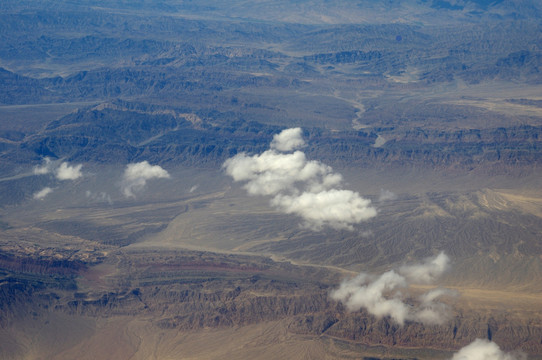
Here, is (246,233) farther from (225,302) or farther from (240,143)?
(240,143)

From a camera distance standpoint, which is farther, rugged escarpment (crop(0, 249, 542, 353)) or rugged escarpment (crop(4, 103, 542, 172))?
rugged escarpment (crop(4, 103, 542, 172))

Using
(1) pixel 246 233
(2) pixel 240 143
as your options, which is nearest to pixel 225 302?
(1) pixel 246 233

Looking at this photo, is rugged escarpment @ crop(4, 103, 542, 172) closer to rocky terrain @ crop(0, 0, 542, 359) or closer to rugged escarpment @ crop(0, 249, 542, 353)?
rocky terrain @ crop(0, 0, 542, 359)

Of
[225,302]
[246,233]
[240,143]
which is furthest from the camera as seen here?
[240,143]

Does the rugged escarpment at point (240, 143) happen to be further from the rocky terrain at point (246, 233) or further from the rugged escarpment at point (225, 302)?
the rugged escarpment at point (225, 302)

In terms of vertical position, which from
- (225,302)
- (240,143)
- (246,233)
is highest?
(240,143)

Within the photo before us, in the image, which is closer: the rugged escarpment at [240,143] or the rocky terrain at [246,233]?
the rocky terrain at [246,233]

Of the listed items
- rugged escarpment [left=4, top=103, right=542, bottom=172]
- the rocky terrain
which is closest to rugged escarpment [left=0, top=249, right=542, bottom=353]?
the rocky terrain

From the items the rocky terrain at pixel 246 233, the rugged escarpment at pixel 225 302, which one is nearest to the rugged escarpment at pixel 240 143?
the rocky terrain at pixel 246 233

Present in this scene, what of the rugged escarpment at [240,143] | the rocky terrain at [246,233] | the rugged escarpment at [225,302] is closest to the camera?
the rugged escarpment at [225,302]

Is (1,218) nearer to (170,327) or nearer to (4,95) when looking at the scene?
(170,327)

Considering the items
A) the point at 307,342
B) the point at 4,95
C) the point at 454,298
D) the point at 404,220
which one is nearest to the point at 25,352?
the point at 307,342
